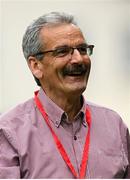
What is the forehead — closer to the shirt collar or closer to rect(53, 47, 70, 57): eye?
rect(53, 47, 70, 57): eye

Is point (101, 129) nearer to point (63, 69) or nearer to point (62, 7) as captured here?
point (63, 69)

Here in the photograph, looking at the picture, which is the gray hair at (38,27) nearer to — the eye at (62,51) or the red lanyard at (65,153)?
the eye at (62,51)

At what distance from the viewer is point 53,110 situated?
1.64 m

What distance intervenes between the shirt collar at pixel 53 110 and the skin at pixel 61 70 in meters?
0.02

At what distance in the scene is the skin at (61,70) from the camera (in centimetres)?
160

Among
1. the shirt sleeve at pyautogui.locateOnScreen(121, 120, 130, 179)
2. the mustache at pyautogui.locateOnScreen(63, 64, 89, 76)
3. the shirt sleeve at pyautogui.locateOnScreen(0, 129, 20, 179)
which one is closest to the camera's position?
the shirt sleeve at pyautogui.locateOnScreen(0, 129, 20, 179)

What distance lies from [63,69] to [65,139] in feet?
0.92

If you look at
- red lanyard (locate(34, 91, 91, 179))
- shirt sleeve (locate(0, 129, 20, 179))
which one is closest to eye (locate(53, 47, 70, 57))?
red lanyard (locate(34, 91, 91, 179))

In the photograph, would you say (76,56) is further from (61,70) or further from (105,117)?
(105,117)

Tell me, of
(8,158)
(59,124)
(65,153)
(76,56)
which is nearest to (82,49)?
(76,56)

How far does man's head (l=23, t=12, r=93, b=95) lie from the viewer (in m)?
1.59

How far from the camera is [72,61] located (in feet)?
5.20

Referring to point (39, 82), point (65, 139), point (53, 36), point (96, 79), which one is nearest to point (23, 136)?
point (65, 139)

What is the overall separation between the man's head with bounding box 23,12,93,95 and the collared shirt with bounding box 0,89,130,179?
98mm
